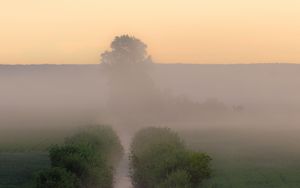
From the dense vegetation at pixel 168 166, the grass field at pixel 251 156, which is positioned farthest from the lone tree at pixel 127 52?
the dense vegetation at pixel 168 166

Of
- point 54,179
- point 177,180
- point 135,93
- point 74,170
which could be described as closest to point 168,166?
point 177,180

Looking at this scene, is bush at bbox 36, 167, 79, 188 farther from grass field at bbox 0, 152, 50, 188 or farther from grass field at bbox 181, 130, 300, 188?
grass field at bbox 181, 130, 300, 188

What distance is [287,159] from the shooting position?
66.3 meters

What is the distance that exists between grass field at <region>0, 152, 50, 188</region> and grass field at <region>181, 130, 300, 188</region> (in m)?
12.7

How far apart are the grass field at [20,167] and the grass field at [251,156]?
41.8 feet

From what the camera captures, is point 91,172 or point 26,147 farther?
point 26,147

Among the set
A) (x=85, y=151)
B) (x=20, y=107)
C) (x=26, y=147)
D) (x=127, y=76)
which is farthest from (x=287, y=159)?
(x=20, y=107)

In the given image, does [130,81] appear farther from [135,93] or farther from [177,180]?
[177,180]

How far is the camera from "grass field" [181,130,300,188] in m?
49.6

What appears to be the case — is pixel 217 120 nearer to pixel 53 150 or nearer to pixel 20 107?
pixel 20 107

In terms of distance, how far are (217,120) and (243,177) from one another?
9091 centimetres

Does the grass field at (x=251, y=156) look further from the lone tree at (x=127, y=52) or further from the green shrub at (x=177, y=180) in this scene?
the lone tree at (x=127, y=52)

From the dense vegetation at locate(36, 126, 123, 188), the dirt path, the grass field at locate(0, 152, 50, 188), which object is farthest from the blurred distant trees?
the dense vegetation at locate(36, 126, 123, 188)

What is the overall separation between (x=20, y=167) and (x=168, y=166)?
1861 cm
